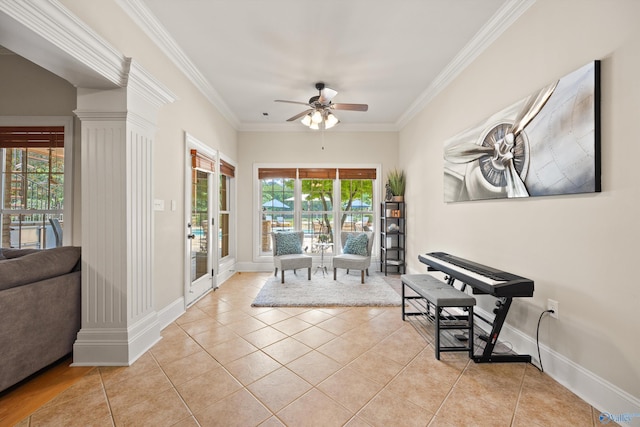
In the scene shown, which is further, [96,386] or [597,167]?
[96,386]

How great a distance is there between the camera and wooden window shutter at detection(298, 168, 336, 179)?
531 centimetres

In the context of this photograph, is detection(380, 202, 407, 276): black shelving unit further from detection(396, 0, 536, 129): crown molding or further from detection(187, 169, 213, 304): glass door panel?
detection(187, 169, 213, 304): glass door panel

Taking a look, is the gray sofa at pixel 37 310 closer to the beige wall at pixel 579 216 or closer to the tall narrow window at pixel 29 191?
the tall narrow window at pixel 29 191

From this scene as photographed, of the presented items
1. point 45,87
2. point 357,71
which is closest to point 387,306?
point 357,71

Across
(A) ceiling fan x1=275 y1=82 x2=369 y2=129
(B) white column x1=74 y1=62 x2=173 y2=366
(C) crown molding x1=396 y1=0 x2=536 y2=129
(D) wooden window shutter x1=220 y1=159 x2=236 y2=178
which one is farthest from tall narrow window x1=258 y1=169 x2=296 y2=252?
(B) white column x1=74 y1=62 x2=173 y2=366

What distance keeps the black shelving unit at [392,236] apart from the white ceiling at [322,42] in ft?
6.35

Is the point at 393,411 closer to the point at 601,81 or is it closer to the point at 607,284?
the point at 607,284

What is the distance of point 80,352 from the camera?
2.06 m

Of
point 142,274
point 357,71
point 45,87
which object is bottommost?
point 142,274

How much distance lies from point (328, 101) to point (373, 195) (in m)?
2.55

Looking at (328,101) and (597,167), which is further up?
(328,101)

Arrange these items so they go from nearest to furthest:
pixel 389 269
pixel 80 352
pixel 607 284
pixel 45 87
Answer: pixel 607 284 → pixel 80 352 → pixel 45 87 → pixel 389 269

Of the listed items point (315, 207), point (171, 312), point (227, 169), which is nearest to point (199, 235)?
point (171, 312)

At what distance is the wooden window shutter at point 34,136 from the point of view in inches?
101
